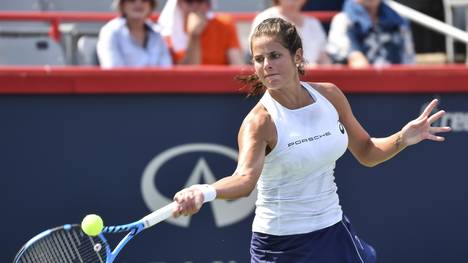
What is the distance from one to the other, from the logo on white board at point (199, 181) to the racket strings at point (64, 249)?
44.8 inches

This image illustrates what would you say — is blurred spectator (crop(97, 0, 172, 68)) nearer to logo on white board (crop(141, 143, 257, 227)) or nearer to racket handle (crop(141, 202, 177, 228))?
logo on white board (crop(141, 143, 257, 227))

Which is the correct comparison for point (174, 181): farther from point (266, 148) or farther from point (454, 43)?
point (454, 43)

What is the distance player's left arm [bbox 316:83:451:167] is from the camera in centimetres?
410

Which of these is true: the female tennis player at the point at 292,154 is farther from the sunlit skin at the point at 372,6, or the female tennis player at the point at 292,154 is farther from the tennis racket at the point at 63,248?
the sunlit skin at the point at 372,6

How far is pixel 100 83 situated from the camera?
5.39 m

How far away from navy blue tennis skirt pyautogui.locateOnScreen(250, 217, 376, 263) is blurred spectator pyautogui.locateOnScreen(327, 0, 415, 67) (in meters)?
2.79

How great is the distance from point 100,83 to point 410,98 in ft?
6.02

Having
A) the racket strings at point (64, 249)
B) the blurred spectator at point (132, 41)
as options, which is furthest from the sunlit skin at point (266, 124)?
the blurred spectator at point (132, 41)

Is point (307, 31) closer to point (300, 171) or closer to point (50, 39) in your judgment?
point (50, 39)

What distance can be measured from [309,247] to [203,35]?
118 inches

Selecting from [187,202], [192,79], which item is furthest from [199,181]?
[187,202]

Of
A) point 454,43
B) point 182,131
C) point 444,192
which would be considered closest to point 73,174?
point 182,131

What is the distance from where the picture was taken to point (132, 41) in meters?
6.30

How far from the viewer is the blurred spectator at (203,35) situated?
663cm
